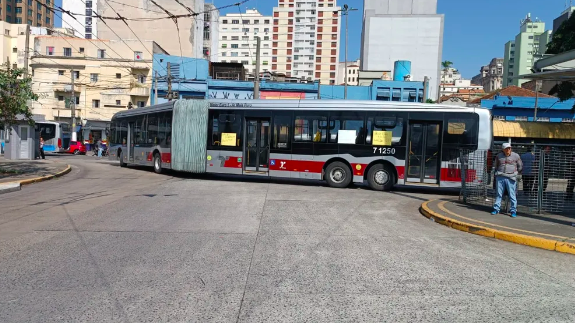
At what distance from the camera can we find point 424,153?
46.8ft

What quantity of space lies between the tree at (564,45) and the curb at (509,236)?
13057mm

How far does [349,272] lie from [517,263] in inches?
98.4

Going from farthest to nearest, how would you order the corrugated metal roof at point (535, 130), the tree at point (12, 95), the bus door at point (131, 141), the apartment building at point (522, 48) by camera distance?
1. the apartment building at point (522, 48)
2. the corrugated metal roof at point (535, 130)
3. the bus door at point (131, 141)
4. the tree at point (12, 95)

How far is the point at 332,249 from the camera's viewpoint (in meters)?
6.34

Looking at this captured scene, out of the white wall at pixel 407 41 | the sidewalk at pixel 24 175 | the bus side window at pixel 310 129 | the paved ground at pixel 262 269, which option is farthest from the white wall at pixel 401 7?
the paved ground at pixel 262 269

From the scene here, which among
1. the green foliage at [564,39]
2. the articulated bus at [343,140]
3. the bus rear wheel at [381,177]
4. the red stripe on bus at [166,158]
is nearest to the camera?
the articulated bus at [343,140]

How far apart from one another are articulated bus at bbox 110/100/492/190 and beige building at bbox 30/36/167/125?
3484 centimetres

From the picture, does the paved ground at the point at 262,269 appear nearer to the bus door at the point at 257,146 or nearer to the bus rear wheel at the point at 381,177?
the bus rear wheel at the point at 381,177

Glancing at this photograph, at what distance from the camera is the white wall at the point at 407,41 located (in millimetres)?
69812

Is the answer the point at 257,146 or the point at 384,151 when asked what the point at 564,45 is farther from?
the point at 257,146

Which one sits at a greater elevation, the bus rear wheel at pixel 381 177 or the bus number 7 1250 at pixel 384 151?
the bus number 7 1250 at pixel 384 151

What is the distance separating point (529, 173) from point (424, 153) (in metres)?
4.41

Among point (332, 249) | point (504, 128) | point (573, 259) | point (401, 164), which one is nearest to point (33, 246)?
A: point (332, 249)

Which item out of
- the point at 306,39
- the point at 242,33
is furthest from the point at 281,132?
the point at 242,33
